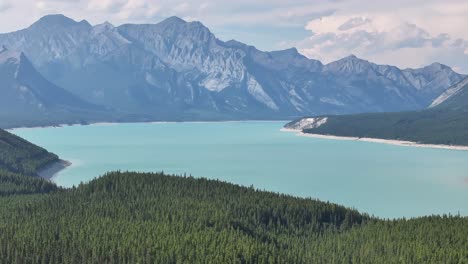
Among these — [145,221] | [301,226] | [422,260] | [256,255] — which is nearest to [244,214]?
[301,226]

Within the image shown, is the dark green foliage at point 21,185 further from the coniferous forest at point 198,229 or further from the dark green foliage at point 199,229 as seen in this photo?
the dark green foliage at point 199,229

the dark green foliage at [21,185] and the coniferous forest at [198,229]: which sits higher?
the dark green foliage at [21,185]

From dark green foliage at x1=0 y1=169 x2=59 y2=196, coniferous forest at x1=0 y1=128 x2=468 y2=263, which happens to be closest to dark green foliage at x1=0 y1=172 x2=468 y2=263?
coniferous forest at x1=0 y1=128 x2=468 y2=263

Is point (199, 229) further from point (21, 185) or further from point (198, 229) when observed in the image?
point (21, 185)

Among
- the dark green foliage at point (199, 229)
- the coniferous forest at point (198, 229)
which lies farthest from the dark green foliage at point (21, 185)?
the dark green foliage at point (199, 229)

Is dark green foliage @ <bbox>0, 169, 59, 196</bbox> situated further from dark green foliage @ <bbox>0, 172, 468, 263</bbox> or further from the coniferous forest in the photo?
dark green foliage @ <bbox>0, 172, 468, 263</bbox>

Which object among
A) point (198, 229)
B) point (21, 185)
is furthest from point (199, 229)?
point (21, 185)
